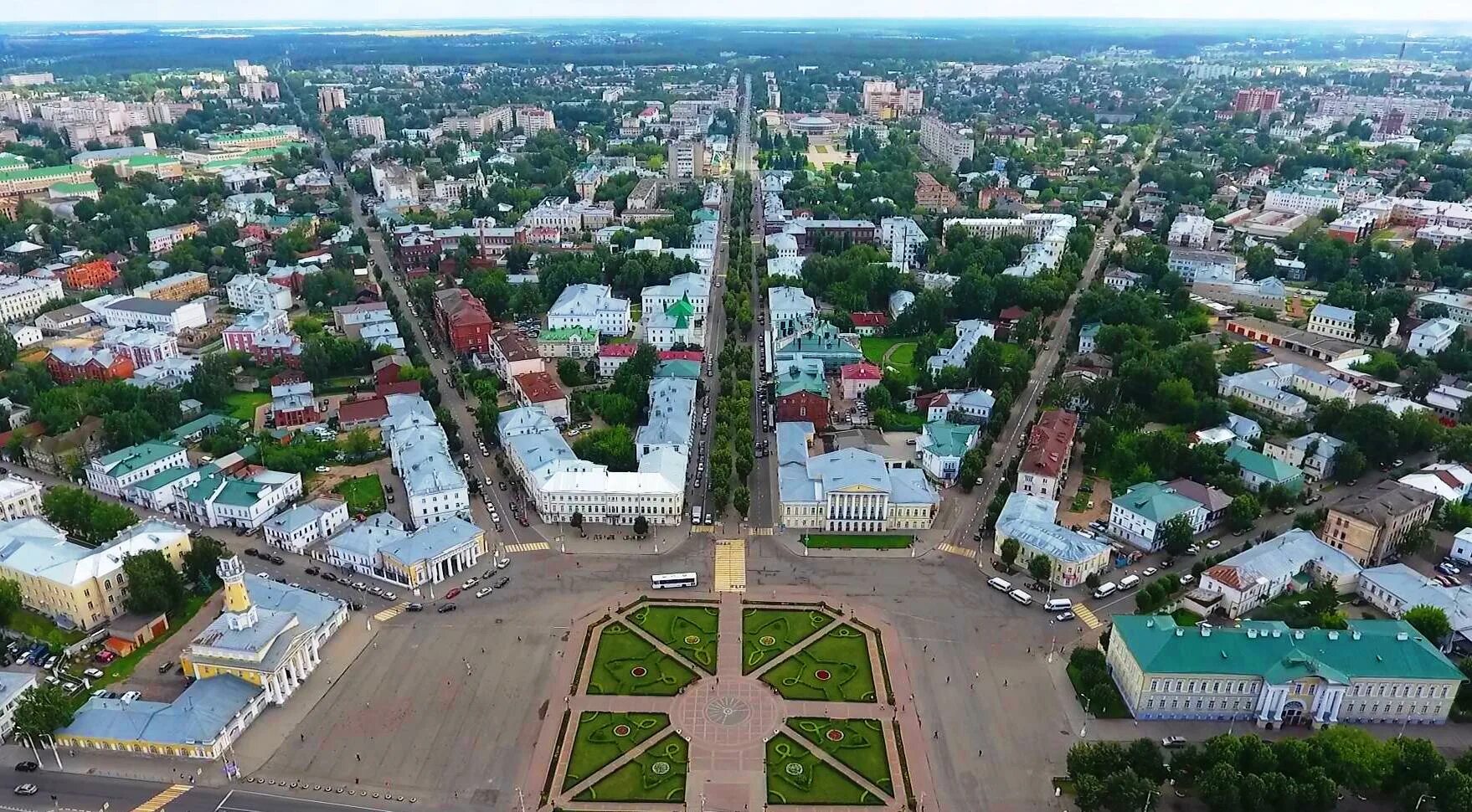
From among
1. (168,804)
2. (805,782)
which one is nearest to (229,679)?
(168,804)

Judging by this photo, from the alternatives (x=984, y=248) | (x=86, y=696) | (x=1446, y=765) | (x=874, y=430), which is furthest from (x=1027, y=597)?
(x=984, y=248)

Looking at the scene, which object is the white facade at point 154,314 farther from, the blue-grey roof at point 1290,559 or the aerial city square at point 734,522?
the blue-grey roof at point 1290,559

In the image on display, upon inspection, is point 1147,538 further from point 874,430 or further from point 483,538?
point 483,538

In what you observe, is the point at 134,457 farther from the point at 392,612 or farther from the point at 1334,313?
the point at 1334,313

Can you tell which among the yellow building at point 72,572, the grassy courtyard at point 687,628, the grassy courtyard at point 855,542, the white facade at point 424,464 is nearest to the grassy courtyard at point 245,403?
the white facade at point 424,464

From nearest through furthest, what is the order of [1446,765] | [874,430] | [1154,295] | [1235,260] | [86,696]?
[1446,765], [86,696], [874,430], [1154,295], [1235,260]

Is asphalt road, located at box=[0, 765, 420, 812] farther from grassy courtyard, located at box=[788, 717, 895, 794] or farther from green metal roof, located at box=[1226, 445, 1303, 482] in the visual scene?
green metal roof, located at box=[1226, 445, 1303, 482]

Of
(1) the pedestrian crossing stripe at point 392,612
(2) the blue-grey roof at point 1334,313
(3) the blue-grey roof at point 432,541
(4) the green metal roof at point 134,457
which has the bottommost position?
(1) the pedestrian crossing stripe at point 392,612
